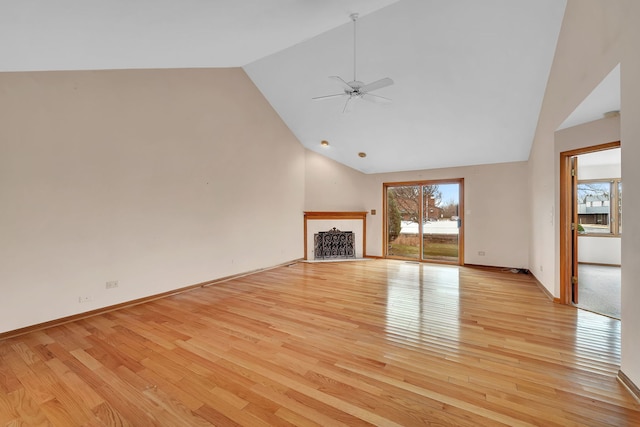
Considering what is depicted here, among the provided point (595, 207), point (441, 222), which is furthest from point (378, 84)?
point (595, 207)

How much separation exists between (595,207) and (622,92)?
19.8 feet

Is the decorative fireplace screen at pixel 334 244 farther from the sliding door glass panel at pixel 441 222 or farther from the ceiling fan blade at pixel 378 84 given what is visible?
the ceiling fan blade at pixel 378 84

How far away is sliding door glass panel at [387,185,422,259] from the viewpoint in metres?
6.89

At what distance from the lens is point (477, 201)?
616 cm

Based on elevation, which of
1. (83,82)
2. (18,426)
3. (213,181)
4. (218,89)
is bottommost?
(18,426)

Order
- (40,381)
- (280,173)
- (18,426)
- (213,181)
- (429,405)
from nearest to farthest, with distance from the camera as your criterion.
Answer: (18,426)
(429,405)
(40,381)
(213,181)
(280,173)

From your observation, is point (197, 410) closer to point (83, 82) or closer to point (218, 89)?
point (83, 82)

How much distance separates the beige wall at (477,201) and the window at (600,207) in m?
1.86

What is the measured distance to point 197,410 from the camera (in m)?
1.77

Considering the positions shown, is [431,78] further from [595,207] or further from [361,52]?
[595,207]

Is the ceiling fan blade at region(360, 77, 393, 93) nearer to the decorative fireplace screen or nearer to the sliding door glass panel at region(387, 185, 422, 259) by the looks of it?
the sliding door glass panel at region(387, 185, 422, 259)

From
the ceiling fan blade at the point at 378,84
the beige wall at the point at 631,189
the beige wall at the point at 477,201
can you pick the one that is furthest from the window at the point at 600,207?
the ceiling fan blade at the point at 378,84

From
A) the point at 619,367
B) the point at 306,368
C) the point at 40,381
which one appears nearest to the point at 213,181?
Answer: the point at 40,381

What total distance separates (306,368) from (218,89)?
4591 millimetres
